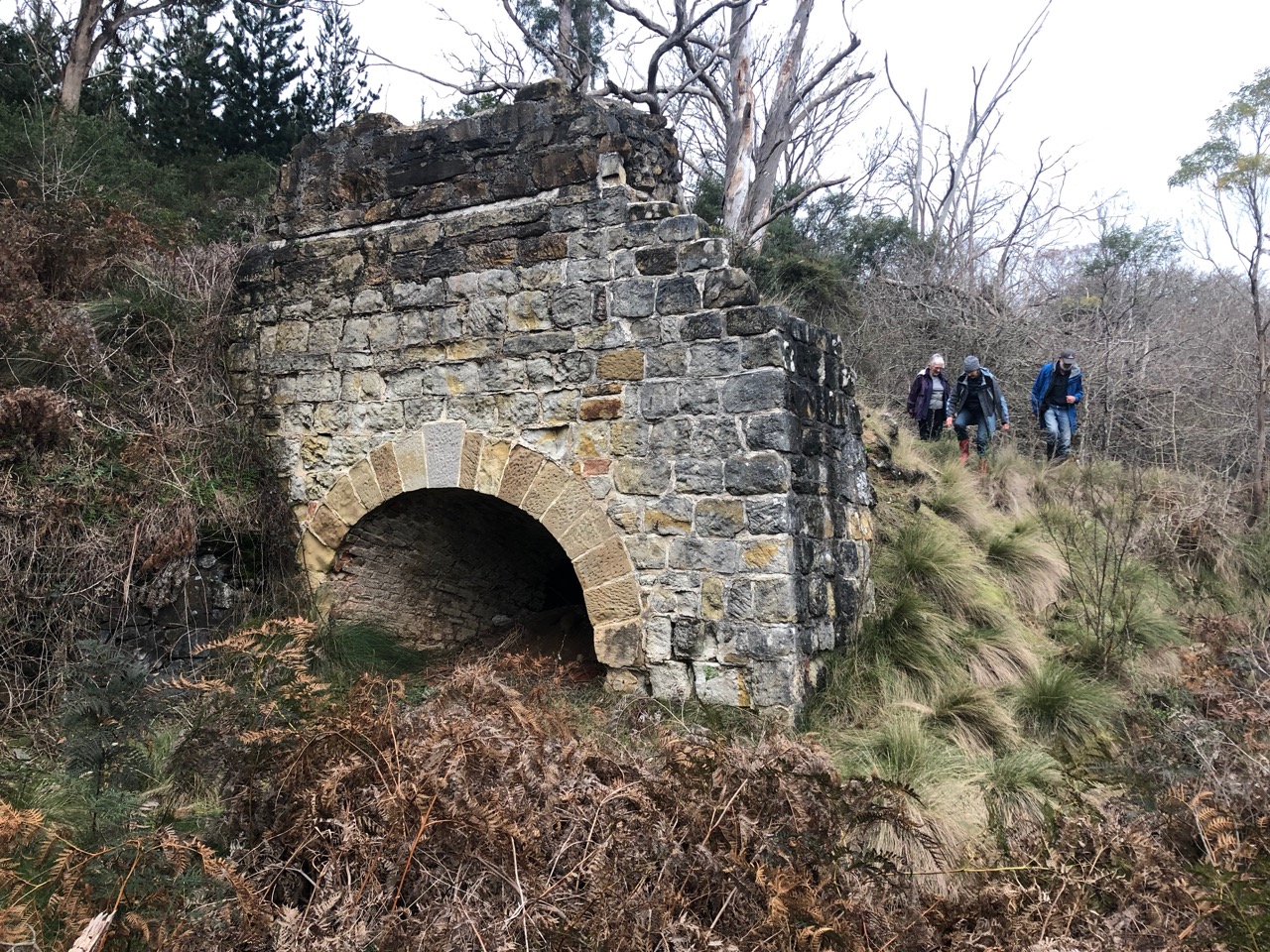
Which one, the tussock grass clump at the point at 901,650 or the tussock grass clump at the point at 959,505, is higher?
the tussock grass clump at the point at 959,505

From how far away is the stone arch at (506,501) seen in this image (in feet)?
17.5

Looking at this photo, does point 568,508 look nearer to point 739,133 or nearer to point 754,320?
point 754,320

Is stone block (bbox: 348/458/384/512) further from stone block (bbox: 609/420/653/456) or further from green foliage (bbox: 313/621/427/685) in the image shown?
stone block (bbox: 609/420/653/456)

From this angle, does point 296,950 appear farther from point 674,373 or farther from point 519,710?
point 674,373

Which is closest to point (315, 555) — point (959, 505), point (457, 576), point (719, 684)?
point (457, 576)

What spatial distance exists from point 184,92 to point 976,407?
428 inches

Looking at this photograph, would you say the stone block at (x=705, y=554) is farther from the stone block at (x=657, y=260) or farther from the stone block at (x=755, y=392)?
the stone block at (x=657, y=260)

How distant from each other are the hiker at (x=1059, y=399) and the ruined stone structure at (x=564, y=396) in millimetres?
4960

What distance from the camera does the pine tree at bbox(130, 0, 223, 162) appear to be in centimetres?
1255

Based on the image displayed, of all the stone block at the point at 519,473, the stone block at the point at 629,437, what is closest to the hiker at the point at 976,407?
the stone block at the point at 629,437

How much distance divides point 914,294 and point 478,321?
33.5 feet

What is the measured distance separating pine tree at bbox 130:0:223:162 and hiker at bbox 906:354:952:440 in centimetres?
955

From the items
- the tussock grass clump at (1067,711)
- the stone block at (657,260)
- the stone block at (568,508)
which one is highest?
the stone block at (657,260)

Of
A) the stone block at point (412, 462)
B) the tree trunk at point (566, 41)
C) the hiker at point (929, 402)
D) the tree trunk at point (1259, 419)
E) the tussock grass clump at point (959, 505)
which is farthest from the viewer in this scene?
the tree trunk at point (566, 41)
